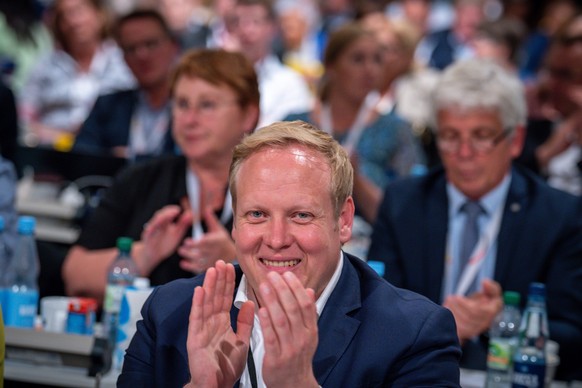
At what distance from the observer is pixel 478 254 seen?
3.69m

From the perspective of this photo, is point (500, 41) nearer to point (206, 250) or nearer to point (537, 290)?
point (206, 250)

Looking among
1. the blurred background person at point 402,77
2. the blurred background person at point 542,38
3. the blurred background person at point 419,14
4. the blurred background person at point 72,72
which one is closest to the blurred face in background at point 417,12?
the blurred background person at point 419,14

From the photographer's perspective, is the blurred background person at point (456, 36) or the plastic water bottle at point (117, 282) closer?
the plastic water bottle at point (117, 282)

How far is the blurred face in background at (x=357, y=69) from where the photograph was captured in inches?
216

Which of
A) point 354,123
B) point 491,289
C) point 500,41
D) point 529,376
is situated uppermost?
point 500,41

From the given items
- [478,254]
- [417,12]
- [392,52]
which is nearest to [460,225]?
[478,254]

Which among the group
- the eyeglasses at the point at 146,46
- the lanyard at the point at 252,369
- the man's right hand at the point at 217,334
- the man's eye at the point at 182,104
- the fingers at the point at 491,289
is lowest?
the fingers at the point at 491,289

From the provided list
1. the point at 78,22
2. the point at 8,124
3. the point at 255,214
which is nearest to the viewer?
the point at 255,214

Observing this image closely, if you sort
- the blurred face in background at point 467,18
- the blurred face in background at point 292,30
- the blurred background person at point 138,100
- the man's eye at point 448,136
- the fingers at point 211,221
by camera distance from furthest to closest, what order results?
the blurred face in background at point 292,30, the blurred face in background at point 467,18, the blurred background person at point 138,100, the man's eye at point 448,136, the fingers at point 211,221

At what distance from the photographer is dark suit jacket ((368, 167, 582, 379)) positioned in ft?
11.7

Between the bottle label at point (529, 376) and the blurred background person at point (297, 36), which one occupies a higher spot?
the blurred background person at point (297, 36)

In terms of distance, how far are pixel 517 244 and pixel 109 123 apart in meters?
3.05

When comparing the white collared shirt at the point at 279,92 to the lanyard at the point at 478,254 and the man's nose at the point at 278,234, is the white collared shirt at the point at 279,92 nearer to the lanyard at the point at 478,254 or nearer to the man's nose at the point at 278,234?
the lanyard at the point at 478,254

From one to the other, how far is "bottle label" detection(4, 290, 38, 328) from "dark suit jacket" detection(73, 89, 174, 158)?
2.80m
